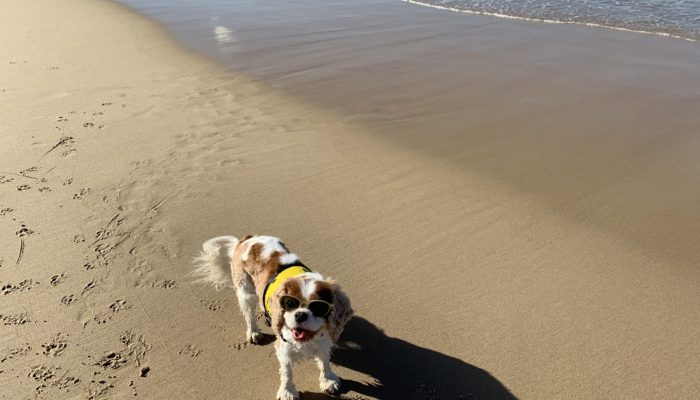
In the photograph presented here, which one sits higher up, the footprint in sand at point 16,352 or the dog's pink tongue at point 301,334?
the dog's pink tongue at point 301,334

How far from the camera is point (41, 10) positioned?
1463 cm

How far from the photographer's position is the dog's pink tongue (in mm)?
3051

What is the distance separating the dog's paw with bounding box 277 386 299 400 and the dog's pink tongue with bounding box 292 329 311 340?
0.59 metres

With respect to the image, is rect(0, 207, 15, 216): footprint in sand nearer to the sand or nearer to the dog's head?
the sand

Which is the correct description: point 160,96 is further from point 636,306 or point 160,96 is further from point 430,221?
point 636,306

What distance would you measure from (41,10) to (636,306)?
1647cm

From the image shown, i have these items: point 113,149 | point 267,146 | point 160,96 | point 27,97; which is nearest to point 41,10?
point 27,97

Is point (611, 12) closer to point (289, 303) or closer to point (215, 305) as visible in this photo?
point (215, 305)

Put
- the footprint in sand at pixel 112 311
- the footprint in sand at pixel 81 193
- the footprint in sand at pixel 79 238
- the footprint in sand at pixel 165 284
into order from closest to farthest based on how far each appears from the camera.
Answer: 1. the footprint in sand at pixel 112 311
2. the footprint in sand at pixel 165 284
3. the footprint in sand at pixel 79 238
4. the footprint in sand at pixel 81 193

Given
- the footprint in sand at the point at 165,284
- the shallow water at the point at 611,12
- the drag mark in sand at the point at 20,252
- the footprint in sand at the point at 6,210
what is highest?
the shallow water at the point at 611,12

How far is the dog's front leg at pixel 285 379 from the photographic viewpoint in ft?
11.2

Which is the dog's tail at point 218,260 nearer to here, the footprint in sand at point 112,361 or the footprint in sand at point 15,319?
the footprint in sand at point 112,361

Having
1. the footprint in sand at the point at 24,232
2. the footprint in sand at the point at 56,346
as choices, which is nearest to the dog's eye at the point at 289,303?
the footprint in sand at the point at 56,346

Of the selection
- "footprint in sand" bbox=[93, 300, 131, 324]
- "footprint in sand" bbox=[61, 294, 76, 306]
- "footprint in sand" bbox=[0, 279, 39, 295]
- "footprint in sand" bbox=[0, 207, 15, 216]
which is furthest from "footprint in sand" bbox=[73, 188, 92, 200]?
"footprint in sand" bbox=[93, 300, 131, 324]
